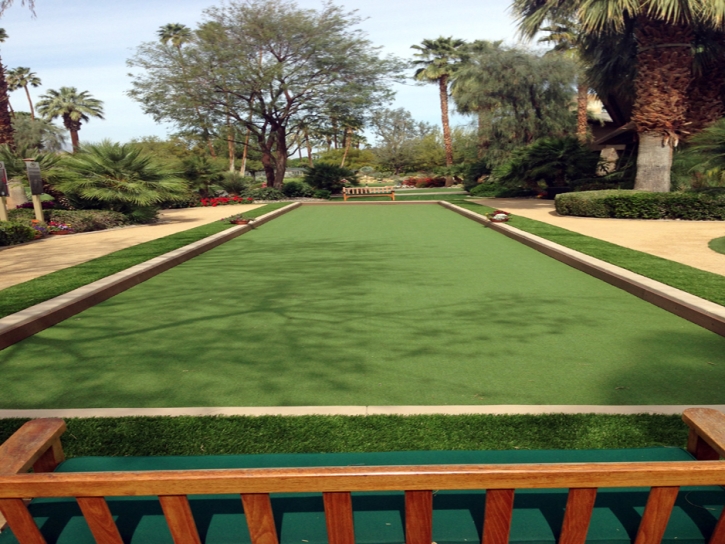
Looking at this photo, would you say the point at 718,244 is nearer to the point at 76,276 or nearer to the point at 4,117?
the point at 76,276

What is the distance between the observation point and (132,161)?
18094mm

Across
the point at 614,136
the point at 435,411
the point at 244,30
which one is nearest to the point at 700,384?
the point at 435,411

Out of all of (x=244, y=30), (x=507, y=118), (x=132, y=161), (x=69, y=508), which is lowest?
(x=69, y=508)

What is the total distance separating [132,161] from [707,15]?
1739 centimetres

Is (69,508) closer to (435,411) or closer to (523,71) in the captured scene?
(435,411)

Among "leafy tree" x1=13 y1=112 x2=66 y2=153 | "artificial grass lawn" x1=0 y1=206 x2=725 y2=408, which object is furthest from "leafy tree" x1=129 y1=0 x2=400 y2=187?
"leafy tree" x1=13 y1=112 x2=66 y2=153

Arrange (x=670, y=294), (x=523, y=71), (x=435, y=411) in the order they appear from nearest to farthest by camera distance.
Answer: (x=435, y=411), (x=670, y=294), (x=523, y=71)

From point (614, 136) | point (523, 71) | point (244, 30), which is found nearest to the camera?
point (614, 136)

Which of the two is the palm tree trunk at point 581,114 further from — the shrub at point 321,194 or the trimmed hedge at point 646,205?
the trimmed hedge at point 646,205

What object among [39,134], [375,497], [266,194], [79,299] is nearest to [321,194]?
[266,194]

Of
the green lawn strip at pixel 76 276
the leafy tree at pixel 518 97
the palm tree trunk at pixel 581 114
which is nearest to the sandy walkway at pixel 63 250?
the green lawn strip at pixel 76 276

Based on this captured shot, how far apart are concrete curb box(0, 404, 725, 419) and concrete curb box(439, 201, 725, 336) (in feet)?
7.12

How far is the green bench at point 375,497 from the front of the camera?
1594 millimetres

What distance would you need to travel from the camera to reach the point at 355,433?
3.32 m
